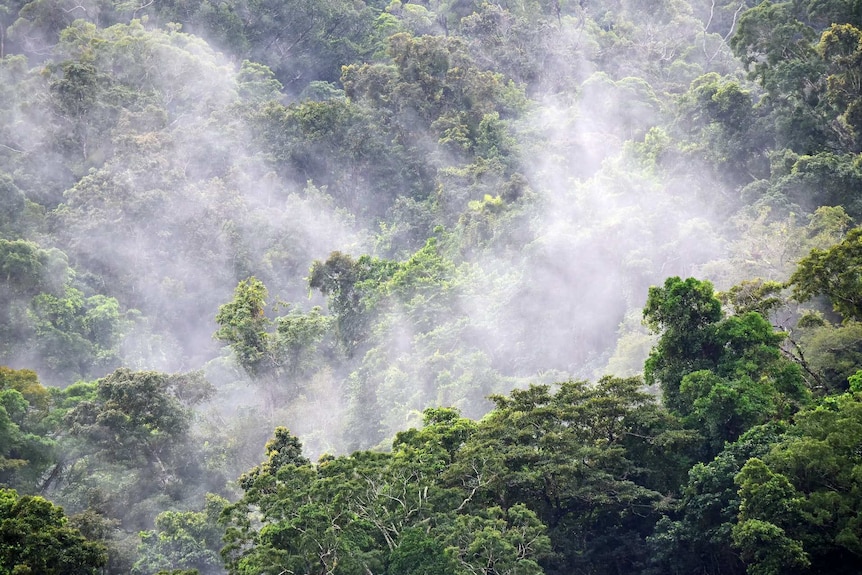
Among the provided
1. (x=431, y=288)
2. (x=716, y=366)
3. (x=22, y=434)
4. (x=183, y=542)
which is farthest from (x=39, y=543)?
(x=431, y=288)

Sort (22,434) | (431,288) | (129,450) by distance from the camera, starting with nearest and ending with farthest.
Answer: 1. (22,434)
2. (129,450)
3. (431,288)

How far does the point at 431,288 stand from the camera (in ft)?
135

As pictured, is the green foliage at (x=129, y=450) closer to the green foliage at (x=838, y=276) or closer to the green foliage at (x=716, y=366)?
the green foliage at (x=716, y=366)

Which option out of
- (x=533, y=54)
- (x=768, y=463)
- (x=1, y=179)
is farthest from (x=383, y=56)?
(x=768, y=463)

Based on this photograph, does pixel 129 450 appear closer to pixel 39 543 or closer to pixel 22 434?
pixel 22 434

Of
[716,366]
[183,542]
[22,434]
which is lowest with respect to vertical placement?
[716,366]

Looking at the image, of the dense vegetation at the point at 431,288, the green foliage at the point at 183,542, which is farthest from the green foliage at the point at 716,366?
the green foliage at the point at 183,542

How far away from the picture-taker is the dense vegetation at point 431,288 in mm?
22797

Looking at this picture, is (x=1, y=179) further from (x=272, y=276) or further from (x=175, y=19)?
(x=175, y=19)

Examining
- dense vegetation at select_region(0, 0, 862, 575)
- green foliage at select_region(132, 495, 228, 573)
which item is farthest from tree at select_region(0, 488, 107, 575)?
green foliage at select_region(132, 495, 228, 573)

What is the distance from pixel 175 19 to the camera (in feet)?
209

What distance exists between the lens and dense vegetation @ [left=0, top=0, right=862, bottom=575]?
22.8 meters

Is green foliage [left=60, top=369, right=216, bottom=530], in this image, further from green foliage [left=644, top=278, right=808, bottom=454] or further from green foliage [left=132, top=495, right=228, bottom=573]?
green foliage [left=644, top=278, right=808, bottom=454]

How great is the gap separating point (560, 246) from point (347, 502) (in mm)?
21303
